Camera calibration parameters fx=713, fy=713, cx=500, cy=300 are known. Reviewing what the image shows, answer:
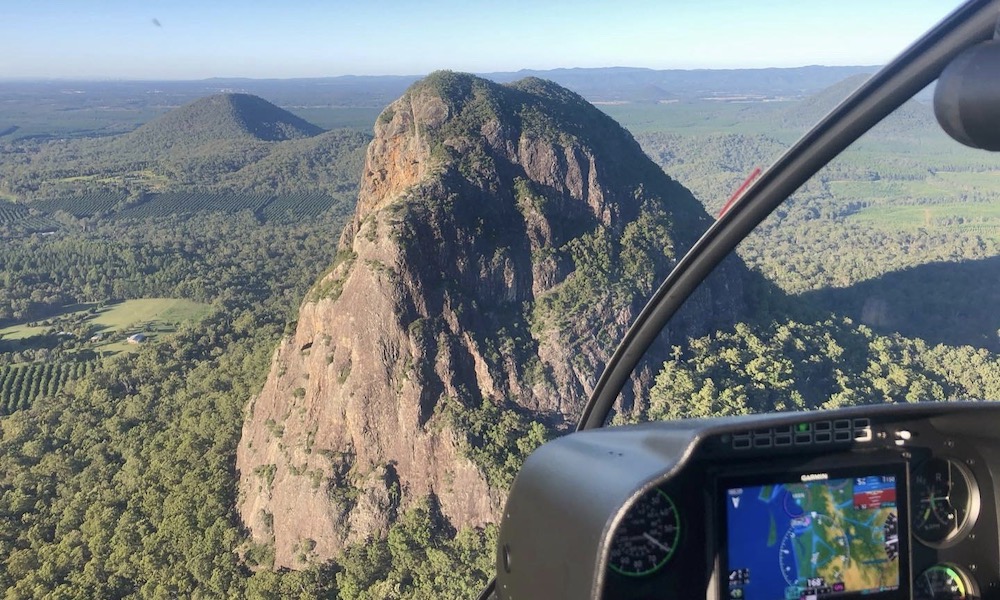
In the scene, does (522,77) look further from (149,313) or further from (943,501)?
(943,501)

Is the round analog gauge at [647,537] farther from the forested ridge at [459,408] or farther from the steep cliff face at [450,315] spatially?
the steep cliff face at [450,315]

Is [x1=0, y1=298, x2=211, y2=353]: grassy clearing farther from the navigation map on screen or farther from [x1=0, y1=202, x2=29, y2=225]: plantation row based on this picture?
the navigation map on screen

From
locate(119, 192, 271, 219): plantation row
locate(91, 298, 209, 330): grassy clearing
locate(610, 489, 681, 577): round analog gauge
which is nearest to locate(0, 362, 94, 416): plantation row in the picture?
locate(91, 298, 209, 330): grassy clearing

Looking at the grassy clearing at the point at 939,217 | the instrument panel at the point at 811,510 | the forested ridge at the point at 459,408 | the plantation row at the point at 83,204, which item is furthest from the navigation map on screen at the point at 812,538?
the plantation row at the point at 83,204

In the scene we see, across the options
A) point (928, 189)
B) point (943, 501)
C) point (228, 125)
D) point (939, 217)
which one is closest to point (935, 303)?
point (939, 217)

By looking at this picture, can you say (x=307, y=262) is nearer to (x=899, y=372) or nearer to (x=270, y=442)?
(x=270, y=442)

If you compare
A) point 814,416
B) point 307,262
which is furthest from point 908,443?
point 307,262
